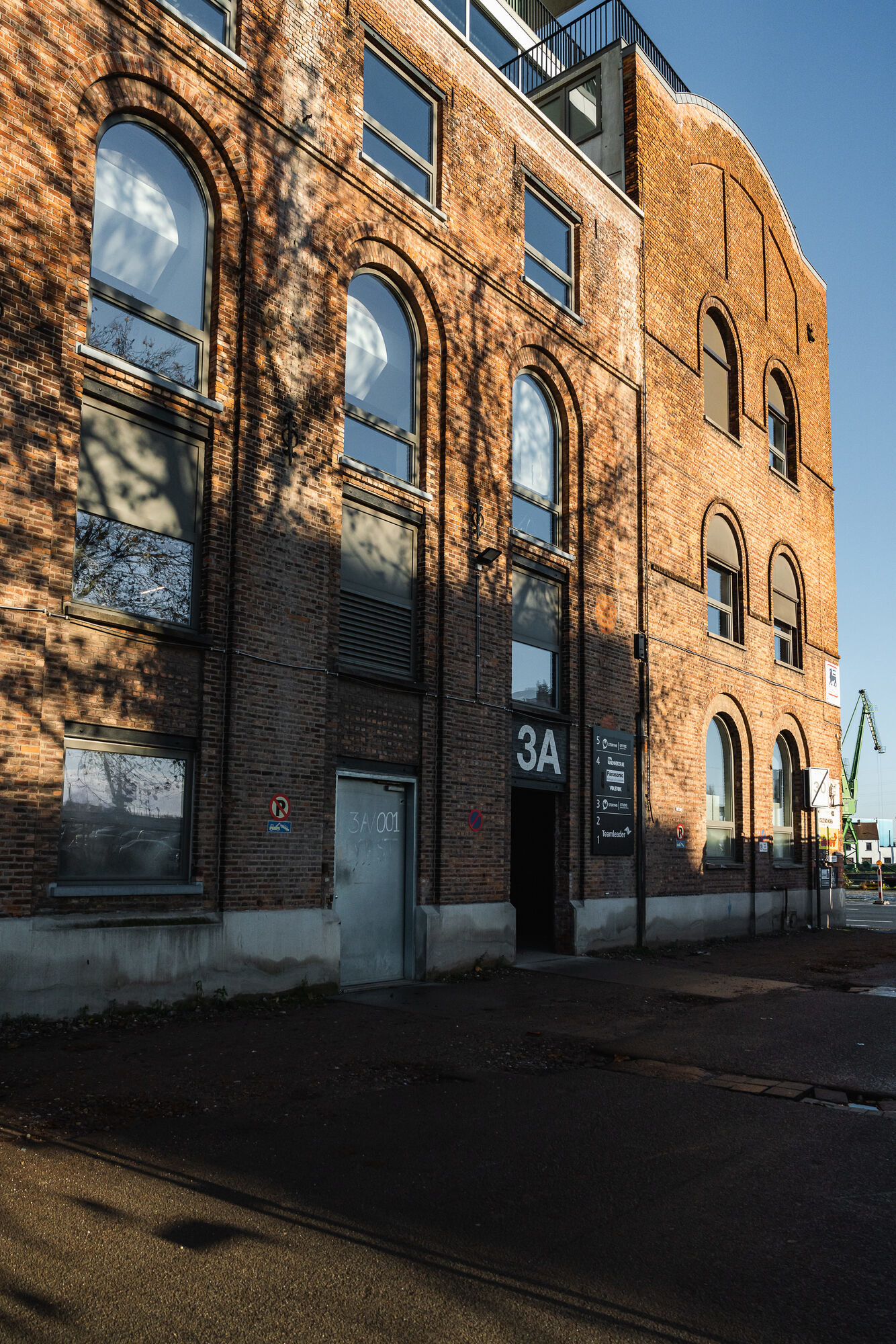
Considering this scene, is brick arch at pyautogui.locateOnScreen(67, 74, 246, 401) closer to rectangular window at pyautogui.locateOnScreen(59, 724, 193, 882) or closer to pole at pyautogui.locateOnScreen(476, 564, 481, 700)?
rectangular window at pyautogui.locateOnScreen(59, 724, 193, 882)

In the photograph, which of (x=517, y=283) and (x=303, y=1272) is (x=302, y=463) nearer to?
(x=517, y=283)

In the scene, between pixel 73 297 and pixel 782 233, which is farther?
pixel 782 233

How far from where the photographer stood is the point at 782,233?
2542 cm

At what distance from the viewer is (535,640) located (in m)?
15.7

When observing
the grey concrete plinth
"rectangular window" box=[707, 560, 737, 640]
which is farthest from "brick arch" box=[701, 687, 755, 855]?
the grey concrete plinth

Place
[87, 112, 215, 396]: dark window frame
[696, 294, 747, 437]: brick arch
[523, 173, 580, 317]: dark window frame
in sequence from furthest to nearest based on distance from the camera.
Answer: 1. [696, 294, 747, 437]: brick arch
2. [523, 173, 580, 317]: dark window frame
3. [87, 112, 215, 396]: dark window frame

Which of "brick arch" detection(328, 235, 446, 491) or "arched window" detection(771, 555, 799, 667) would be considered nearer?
"brick arch" detection(328, 235, 446, 491)

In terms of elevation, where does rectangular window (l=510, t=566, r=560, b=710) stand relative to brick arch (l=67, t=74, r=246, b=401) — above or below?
below

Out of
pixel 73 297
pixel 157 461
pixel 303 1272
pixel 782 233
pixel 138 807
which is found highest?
pixel 782 233

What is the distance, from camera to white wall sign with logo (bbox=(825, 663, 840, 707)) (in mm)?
26547

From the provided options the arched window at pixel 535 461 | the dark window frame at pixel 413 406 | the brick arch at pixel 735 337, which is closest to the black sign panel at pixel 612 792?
the arched window at pixel 535 461

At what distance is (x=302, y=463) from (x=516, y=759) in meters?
5.38

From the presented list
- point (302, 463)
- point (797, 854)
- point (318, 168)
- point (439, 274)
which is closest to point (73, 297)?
point (302, 463)

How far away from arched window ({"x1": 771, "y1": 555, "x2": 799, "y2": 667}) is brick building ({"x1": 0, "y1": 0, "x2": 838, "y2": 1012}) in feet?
10.8
